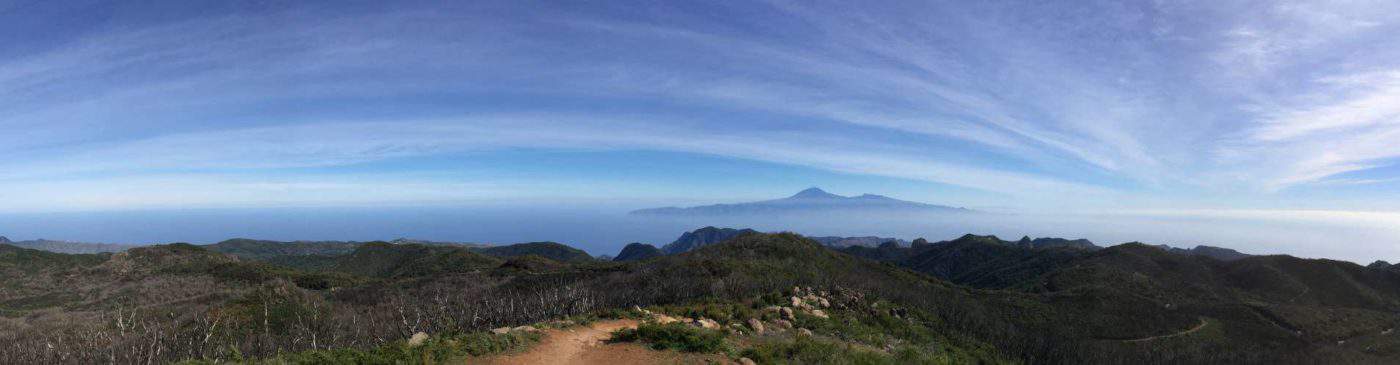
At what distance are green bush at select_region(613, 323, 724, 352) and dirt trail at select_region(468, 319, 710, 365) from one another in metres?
0.46

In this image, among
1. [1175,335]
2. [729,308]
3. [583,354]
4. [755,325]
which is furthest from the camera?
[1175,335]

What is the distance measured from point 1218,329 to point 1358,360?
14411 mm

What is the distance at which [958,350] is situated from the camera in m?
29.8

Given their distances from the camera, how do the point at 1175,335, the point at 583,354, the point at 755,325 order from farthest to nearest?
1. the point at 1175,335
2. the point at 755,325
3. the point at 583,354

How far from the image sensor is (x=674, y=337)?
19.2 metres

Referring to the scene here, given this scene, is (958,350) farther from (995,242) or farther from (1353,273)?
(995,242)

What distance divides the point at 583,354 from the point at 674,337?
3.37 meters

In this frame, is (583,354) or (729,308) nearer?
(583,354)

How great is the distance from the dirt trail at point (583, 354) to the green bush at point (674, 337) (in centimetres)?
46

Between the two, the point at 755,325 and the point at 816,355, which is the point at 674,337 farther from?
the point at 755,325

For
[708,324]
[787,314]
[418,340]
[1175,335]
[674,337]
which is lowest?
[1175,335]

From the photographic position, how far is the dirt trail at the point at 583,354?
17.0 metres

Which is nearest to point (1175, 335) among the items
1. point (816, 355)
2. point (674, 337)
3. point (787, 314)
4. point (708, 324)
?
point (787, 314)

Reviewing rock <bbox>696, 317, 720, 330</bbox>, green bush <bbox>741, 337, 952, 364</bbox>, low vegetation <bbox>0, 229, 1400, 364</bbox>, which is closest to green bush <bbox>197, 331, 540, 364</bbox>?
low vegetation <bbox>0, 229, 1400, 364</bbox>
